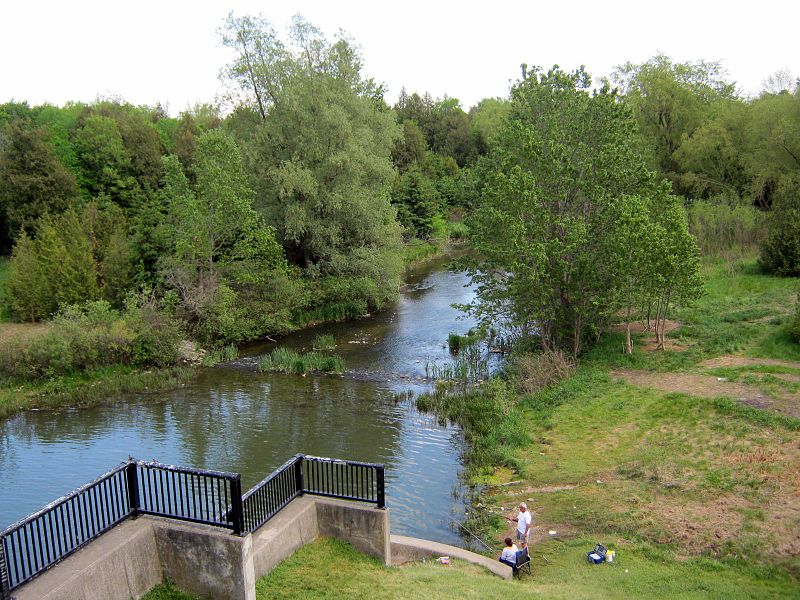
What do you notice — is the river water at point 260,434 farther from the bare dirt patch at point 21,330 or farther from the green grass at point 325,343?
the bare dirt patch at point 21,330

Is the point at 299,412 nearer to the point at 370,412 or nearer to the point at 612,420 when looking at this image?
the point at 370,412

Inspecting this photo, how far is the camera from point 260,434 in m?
20.2

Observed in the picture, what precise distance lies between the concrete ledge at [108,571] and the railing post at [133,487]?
23 cm

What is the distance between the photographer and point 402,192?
6325cm

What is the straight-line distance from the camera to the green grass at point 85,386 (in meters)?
23.4

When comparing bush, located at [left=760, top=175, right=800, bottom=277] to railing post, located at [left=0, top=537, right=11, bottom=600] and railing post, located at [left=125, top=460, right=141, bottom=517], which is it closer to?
railing post, located at [left=125, top=460, right=141, bottom=517]

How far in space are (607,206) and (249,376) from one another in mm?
15938

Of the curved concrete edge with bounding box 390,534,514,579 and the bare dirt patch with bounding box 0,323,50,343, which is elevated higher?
the bare dirt patch with bounding box 0,323,50,343

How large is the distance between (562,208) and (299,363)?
12616 mm


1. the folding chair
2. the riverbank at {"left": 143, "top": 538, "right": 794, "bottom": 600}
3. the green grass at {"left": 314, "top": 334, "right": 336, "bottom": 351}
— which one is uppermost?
the green grass at {"left": 314, "top": 334, "right": 336, "bottom": 351}

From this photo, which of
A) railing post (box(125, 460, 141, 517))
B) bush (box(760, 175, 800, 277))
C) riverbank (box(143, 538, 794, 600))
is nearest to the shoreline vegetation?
railing post (box(125, 460, 141, 517))

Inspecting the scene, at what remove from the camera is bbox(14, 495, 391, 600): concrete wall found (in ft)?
29.2

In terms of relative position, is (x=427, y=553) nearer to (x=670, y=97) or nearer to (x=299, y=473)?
(x=299, y=473)

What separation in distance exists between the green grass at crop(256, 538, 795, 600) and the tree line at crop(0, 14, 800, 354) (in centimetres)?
1290
